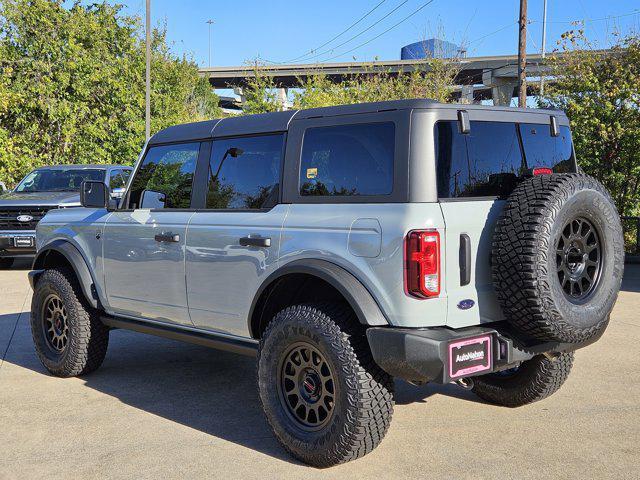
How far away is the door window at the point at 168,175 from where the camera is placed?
525 centimetres

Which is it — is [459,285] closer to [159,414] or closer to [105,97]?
[159,414]

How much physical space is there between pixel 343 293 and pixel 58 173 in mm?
12251

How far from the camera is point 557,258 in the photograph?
13.1 ft

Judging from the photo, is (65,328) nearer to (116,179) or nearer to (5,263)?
(116,179)

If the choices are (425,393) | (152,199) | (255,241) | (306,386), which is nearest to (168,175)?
(152,199)

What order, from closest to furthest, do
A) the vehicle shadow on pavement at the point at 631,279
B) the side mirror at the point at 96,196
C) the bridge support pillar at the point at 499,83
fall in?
1. the side mirror at the point at 96,196
2. the vehicle shadow on pavement at the point at 631,279
3. the bridge support pillar at the point at 499,83

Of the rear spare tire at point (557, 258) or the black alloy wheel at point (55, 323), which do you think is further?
the black alloy wheel at point (55, 323)

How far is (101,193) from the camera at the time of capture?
5.80 m

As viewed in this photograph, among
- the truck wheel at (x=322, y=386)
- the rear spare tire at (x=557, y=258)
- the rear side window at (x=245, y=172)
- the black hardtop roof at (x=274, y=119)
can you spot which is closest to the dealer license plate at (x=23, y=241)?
the black hardtop roof at (x=274, y=119)

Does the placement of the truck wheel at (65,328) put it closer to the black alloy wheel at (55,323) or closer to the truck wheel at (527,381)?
the black alloy wheel at (55,323)

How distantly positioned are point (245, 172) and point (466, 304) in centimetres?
171

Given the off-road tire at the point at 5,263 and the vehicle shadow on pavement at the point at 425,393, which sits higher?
the off-road tire at the point at 5,263

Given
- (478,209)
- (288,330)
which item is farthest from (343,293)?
(478,209)

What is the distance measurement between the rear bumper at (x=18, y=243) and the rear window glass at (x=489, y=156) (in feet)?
35.9
